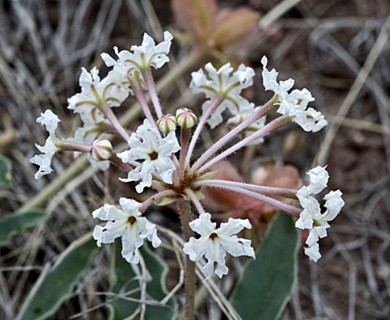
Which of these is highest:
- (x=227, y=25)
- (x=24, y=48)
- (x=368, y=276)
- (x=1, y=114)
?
(x=24, y=48)

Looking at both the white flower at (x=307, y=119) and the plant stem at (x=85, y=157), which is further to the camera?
the plant stem at (x=85, y=157)

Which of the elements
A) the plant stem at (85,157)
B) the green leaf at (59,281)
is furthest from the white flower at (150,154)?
the plant stem at (85,157)

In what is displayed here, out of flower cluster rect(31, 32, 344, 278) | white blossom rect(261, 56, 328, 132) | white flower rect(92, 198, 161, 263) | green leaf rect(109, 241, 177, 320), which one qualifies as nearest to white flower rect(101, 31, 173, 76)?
flower cluster rect(31, 32, 344, 278)

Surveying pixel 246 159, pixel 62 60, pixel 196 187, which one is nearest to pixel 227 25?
pixel 246 159

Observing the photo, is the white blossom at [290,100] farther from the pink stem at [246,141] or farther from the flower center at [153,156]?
the flower center at [153,156]

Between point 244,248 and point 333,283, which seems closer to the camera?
point 244,248

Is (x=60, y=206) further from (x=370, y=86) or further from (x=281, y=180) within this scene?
(x=370, y=86)
